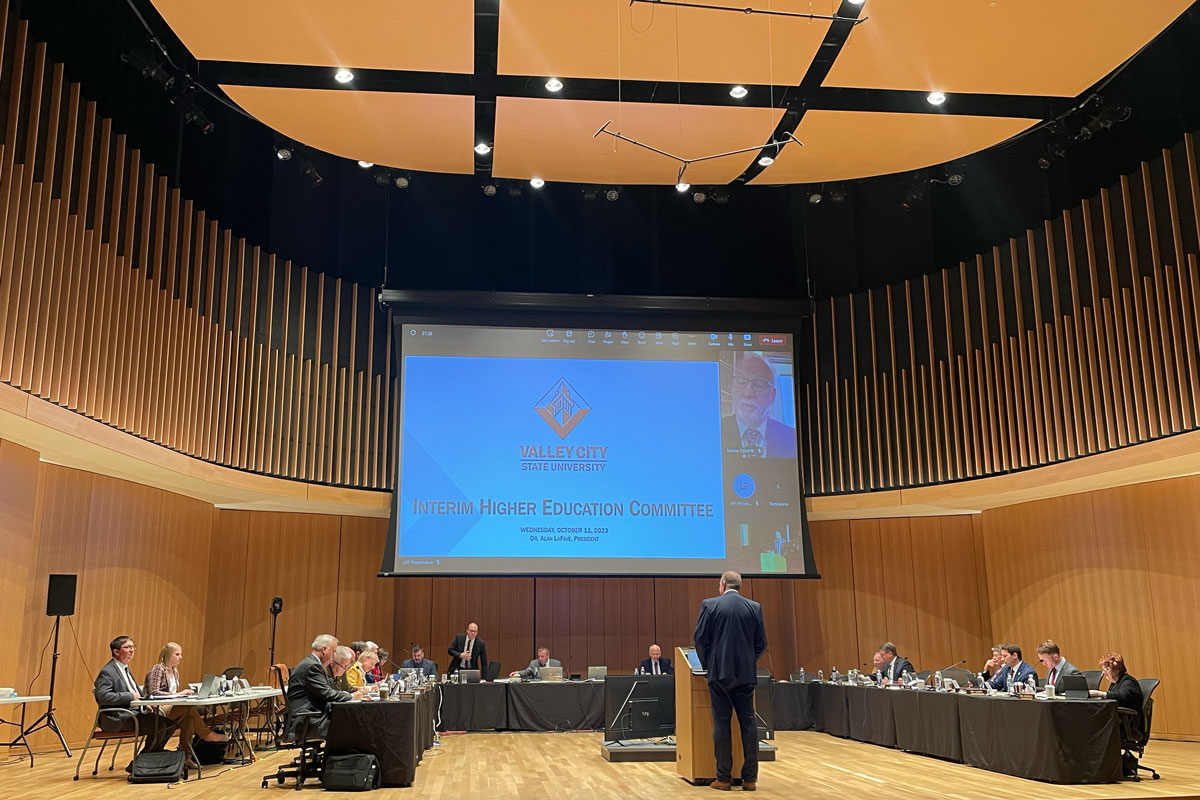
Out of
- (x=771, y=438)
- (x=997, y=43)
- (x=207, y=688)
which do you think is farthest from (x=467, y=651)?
(x=997, y=43)

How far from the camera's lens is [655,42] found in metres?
7.88

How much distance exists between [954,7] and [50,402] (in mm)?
7605

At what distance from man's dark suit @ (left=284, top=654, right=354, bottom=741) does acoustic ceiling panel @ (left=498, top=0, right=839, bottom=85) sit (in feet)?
16.6

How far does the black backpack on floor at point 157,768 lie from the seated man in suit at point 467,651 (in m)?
4.85

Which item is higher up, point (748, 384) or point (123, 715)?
point (748, 384)

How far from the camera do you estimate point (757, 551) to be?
10.7 m

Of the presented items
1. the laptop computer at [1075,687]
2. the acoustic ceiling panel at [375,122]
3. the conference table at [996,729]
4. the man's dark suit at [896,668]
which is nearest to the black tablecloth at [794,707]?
the conference table at [996,729]

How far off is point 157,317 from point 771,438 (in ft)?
21.7

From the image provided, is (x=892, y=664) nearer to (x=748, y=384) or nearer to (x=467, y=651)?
(x=748, y=384)

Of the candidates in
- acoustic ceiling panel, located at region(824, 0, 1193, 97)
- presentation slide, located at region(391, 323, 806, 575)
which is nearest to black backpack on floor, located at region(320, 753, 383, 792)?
presentation slide, located at region(391, 323, 806, 575)

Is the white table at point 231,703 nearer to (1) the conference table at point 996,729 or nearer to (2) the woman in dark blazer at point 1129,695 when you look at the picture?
(1) the conference table at point 996,729

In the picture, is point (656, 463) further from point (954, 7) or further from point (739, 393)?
point (954, 7)

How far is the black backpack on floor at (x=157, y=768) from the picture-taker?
6.82 meters

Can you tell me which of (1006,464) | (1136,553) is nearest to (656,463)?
(1006,464)
